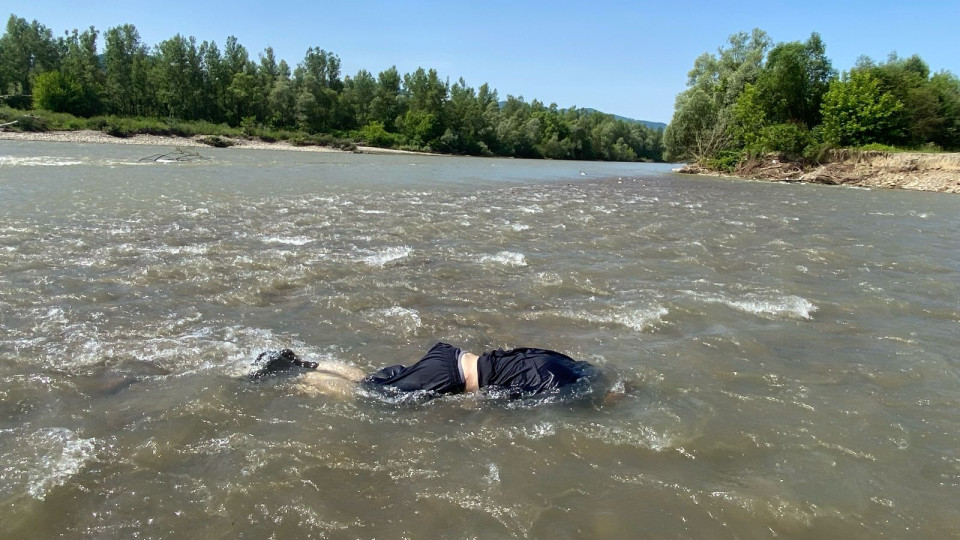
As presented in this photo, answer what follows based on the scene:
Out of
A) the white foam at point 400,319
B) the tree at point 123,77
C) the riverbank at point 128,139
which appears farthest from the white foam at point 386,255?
the tree at point 123,77

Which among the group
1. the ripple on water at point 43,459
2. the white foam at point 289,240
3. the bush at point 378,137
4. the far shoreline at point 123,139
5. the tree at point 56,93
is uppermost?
the tree at point 56,93

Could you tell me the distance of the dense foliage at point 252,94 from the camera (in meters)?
82.9

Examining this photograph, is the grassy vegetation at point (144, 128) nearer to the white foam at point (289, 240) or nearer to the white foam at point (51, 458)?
the white foam at point (289, 240)

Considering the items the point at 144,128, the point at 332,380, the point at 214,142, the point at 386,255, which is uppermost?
the point at 144,128

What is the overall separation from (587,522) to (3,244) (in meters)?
11.5

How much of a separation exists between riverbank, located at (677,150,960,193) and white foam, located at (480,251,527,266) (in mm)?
37837

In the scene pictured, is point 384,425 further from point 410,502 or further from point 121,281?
point 121,281

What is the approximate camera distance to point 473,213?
17.0 metres

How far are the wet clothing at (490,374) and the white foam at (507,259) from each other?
4.95 meters

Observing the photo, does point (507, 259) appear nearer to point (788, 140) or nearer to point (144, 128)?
point (788, 140)

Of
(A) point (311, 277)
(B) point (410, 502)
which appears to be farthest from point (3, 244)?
(B) point (410, 502)

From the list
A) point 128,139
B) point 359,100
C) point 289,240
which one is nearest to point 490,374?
point 289,240

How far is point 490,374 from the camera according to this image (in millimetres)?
4992

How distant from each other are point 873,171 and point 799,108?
15.7 meters
